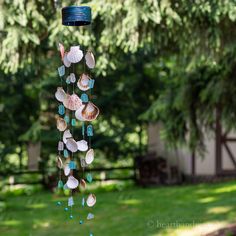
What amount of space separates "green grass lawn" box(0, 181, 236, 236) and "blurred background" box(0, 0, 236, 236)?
0.11 ft

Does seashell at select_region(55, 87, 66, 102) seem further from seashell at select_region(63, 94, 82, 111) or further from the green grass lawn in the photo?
the green grass lawn

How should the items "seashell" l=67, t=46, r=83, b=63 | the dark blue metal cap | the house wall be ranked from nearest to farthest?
1. "seashell" l=67, t=46, r=83, b=63
2. the dark blue metal cap
3. the house wall

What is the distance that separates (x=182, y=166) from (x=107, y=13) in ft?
36.8

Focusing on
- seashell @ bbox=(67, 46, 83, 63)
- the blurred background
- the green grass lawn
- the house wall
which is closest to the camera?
seashell @ bbox=(67, 46, 83, 63)

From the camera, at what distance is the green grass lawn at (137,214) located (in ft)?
32.7

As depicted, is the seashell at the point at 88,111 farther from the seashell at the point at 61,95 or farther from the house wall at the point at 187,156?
the house wall at the point at 187,156

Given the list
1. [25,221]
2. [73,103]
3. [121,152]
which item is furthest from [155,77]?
[73,103]

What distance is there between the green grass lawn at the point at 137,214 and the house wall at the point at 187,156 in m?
1.38

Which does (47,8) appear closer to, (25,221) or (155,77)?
(25,221)

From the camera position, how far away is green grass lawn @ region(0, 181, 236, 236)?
997cm

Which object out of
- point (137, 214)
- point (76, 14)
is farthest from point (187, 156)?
point (76, 14)

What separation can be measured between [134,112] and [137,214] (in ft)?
17.8

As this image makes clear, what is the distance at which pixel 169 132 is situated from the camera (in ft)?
29.7

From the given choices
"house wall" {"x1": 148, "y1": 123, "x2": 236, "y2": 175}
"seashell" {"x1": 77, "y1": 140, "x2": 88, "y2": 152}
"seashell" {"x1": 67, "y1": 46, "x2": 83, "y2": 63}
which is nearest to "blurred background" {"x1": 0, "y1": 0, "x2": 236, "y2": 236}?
"house wall" {"x1": 148, "y1": 123, "x2": 236, "y2": 175}
